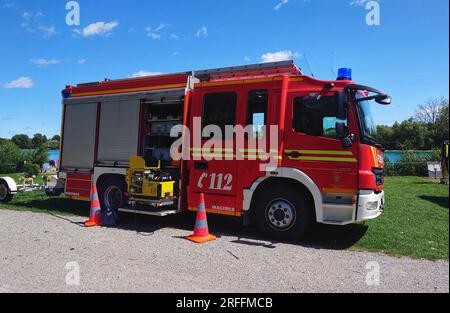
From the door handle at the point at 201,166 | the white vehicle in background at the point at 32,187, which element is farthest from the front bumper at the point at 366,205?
the white vehicle in background at the point at 32,187

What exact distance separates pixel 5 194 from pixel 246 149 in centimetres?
877

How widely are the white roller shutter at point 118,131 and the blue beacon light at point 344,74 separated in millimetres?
4543

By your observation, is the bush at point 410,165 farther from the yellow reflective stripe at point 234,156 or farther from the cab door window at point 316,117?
the yellow reflective stripe at point 234,156

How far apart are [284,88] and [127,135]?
3.99 m

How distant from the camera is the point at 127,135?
8680mm

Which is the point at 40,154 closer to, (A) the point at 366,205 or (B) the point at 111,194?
(B) the point at 111,194

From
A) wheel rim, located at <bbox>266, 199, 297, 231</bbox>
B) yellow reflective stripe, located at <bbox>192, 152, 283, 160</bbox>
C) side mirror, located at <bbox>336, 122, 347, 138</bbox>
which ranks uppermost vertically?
side mirror, located at <bbox>336, 122, 347, 138</bbox>

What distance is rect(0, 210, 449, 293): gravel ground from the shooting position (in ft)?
14.6

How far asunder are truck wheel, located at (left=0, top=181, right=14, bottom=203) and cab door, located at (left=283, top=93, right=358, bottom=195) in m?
9.34

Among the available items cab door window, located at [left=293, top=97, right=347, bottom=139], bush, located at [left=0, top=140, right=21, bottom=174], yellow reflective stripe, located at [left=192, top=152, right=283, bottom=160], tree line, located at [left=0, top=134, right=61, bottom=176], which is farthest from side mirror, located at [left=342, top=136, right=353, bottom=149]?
bush, located at [left=0, top=140, right=21, bottom=174]

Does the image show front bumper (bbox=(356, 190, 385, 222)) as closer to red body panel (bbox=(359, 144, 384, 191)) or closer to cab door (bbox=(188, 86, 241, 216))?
red body panel (bbox=(359, 144, 384, 191))
